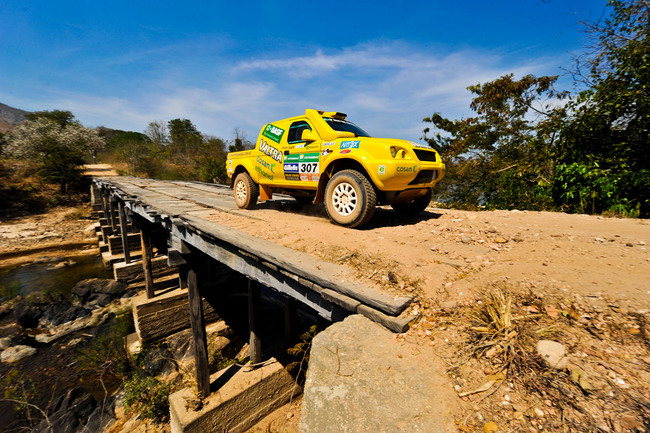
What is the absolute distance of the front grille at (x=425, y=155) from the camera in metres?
4.27

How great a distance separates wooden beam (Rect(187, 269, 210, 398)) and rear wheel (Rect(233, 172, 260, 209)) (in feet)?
6.13

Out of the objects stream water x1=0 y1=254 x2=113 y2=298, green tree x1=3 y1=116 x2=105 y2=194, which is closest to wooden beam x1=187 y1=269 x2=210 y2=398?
stream water x1=0 y1=254 x2=113 y2=298

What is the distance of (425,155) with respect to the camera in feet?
14.4

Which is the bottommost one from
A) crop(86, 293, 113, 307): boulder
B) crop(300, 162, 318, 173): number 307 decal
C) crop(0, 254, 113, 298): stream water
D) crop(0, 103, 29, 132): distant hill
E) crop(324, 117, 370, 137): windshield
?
crop(0, 254, 113, 298): stream water

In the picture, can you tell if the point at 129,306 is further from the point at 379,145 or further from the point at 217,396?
the point at 379,145

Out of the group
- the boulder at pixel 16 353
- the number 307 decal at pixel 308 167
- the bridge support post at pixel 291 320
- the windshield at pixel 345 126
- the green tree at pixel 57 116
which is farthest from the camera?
the green tree at pixel 57 116

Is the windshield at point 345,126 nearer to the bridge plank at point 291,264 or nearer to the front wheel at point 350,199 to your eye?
the front wheel at point 350,199

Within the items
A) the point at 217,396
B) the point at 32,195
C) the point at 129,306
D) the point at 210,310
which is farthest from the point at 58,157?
the point at 217,396

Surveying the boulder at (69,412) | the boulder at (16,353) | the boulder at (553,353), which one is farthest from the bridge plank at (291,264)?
the boulder at (16,353)

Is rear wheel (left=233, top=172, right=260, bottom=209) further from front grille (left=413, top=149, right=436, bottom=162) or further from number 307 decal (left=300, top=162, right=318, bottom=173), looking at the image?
front grille (left=413, top=149, right=436, bottom=162)

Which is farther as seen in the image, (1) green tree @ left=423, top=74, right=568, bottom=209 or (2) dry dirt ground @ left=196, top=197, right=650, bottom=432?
(1) green tree @ left=423, top=74, right=568, bottom=209

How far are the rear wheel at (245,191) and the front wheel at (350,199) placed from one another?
2501mm

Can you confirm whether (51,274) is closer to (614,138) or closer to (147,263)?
(147,263)

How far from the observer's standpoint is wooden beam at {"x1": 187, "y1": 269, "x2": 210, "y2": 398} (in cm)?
502
